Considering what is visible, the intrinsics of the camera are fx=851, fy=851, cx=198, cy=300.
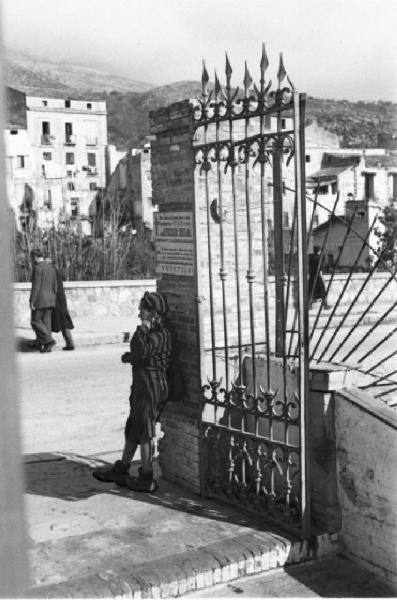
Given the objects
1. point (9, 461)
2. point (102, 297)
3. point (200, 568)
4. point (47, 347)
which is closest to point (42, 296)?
point (47, 347)

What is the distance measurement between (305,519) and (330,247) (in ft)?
118

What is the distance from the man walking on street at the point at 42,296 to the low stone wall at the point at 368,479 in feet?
29.5

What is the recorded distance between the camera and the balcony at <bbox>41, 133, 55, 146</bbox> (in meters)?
79.7

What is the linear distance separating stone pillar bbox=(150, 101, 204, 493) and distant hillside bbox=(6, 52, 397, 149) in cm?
8090

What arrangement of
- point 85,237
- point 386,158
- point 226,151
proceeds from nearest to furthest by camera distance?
1. point 226,151
2. point 85,237
3. point 386,158

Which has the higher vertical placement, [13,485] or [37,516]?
[13,485]

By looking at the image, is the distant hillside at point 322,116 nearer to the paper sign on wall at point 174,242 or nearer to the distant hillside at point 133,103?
the distant hillside at point 133,103

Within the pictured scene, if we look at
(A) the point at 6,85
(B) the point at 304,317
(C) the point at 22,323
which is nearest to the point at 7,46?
(A) the point at 6,85

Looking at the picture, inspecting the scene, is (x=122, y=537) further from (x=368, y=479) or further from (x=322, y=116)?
(x=322, y=116)

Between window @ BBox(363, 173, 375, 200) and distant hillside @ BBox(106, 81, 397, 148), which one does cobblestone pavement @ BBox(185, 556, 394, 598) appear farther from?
distant hillside @ BBox(106, 81, 397, 148)

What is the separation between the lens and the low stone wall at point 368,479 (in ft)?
15.5

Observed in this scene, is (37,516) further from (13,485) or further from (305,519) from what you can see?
(13,485)

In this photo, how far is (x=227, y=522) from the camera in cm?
547

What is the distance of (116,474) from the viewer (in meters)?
6.27
